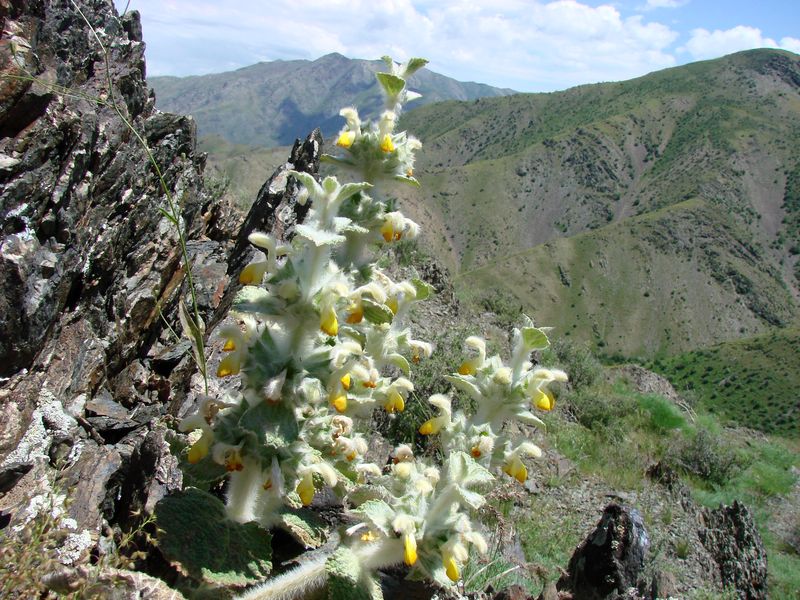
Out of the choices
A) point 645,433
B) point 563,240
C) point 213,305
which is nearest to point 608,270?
point 563,240

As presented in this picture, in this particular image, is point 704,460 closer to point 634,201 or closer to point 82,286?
point 82,286

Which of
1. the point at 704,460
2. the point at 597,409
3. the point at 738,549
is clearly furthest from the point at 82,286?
the point at 704,460

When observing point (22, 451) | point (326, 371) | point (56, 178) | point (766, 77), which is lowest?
point (22, 451)

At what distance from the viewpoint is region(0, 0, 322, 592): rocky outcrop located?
8.54 feet

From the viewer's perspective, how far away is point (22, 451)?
2.69 meters

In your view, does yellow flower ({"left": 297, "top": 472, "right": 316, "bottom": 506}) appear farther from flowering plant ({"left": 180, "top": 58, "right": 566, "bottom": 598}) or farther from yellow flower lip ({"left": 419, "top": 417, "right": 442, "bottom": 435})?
yellow flower lip ({"left": 419, "top": 417, "right": 442, "bottom": 435})

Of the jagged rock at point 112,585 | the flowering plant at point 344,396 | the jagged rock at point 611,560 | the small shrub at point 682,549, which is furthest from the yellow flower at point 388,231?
the small shrub at point 682,549

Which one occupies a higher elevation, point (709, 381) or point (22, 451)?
point (22, 451)

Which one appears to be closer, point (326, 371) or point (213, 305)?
point (326, 371)

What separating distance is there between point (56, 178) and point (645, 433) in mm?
10365

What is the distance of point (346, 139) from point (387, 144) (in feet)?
0.50

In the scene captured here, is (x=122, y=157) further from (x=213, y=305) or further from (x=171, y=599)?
(x=171, y=599)

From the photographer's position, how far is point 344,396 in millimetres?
1785

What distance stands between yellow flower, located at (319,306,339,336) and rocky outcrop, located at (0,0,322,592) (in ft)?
3.11
